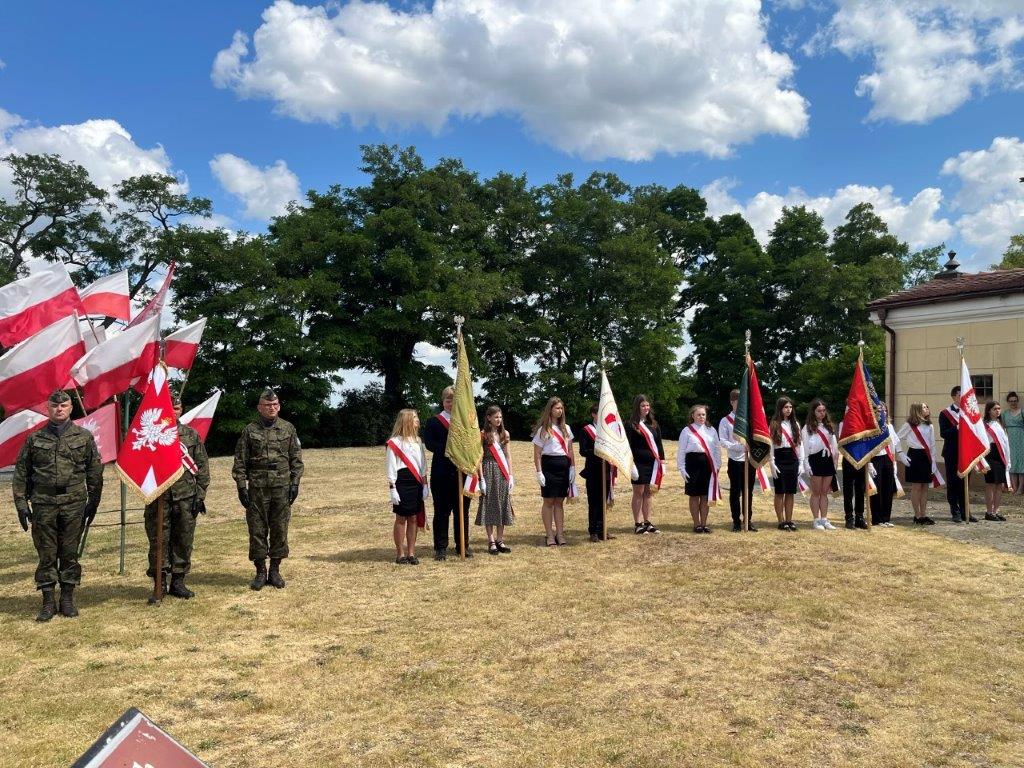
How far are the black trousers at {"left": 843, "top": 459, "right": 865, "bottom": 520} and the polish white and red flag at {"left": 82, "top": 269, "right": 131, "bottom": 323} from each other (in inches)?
404

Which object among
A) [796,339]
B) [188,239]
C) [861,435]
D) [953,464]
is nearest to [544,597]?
[861,435]

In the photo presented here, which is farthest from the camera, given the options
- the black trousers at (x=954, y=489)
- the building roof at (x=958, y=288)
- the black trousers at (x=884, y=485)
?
the building roof at (x=958, y=288)

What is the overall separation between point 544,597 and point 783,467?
5.10 m

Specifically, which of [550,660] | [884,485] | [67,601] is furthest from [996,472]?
[67,601]

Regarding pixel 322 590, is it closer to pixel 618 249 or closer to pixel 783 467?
pixel 783 467

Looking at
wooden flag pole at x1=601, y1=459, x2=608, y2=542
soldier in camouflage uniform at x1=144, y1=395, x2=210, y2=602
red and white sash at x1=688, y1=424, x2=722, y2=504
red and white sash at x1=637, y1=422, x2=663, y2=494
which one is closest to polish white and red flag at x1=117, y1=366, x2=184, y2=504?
soldier in camouflage uniform at x1=144, y1=395, x2=210, y2=602

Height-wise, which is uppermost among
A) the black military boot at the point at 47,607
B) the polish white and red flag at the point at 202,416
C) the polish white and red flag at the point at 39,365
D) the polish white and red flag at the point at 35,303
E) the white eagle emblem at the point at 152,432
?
the polish white and red flag at the point at 35,303

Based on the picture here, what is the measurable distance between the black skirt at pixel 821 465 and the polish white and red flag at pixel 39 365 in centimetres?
958

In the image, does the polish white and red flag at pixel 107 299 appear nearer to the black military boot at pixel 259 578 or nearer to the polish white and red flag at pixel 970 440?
the black military boot at pixel 259 578

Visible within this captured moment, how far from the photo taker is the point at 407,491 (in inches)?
326

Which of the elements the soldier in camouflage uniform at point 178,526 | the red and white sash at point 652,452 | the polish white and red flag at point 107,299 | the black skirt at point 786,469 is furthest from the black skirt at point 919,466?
the polish white and red flag at point 107,299

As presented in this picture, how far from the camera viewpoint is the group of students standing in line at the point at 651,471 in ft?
28.7

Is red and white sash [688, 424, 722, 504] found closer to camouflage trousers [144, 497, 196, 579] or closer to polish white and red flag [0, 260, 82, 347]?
camouflage trousers [144, 497, 196, 579]

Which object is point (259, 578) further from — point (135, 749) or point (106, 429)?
point (135, 749)
